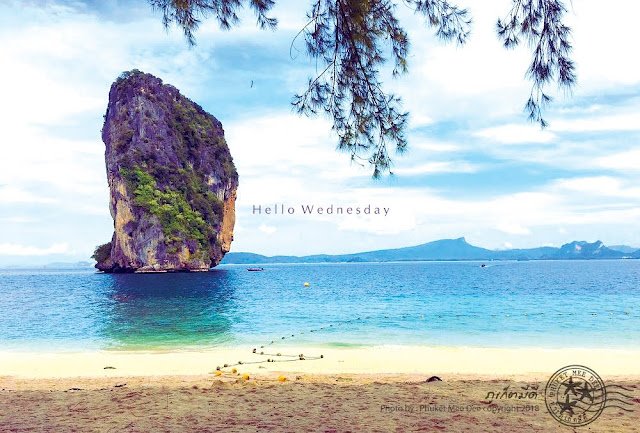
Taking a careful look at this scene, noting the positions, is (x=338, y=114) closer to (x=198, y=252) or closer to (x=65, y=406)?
(x=65, y=406)

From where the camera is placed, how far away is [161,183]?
277ft

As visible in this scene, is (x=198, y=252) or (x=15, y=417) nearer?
(x=15, y=417)

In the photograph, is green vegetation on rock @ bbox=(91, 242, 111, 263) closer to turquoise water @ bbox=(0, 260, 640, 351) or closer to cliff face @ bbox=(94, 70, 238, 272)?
cliff face @ bbox=(94, 70, 238, 272)

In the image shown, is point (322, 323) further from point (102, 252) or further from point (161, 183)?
point (102, 252)

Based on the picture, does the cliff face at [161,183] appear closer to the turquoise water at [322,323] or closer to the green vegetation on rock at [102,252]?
the green vegetation on rock at [102,252]

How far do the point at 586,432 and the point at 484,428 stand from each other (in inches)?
45.4

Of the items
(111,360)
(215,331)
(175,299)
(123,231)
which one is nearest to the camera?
(111,360)

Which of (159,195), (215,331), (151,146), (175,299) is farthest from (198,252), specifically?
(215,331)

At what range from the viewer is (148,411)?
6.77 m

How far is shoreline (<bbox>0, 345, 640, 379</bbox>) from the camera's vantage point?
1173 cm

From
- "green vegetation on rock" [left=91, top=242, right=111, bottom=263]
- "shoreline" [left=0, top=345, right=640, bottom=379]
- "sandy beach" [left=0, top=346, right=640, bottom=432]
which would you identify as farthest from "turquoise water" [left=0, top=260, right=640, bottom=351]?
"green vegetation on rock" [left=91, top=242, right=111, bottom=263]

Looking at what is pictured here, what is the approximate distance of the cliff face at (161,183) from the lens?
7944cm

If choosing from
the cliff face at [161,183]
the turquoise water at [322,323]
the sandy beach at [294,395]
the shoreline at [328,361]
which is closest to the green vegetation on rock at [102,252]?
the cliff face at [161,183]

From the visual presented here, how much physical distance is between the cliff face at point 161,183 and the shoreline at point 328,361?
6532 cm
